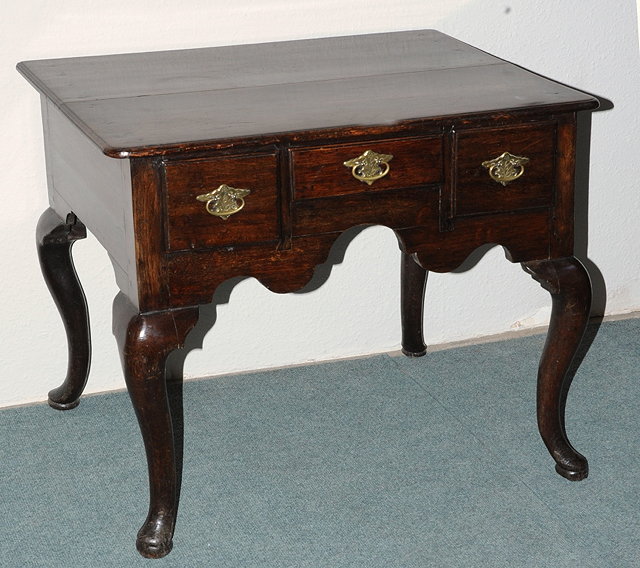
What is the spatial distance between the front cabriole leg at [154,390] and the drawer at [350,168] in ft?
0.87

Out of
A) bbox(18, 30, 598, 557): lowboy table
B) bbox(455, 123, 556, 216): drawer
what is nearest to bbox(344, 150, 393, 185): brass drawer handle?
bbox(18, 30, 598, 557): lowboy table

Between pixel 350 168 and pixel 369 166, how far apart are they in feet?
0.10

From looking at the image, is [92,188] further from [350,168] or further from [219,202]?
[350,168]

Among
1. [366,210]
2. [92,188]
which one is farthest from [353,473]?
[92,188]

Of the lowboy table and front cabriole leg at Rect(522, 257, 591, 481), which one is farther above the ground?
the lowboy table

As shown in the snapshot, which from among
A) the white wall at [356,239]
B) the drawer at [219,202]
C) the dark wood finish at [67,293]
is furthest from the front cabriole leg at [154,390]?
the white wall at [356,239]

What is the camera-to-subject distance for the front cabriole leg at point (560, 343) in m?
2.03

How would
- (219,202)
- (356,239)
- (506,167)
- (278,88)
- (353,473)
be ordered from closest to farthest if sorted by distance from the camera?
(219,202)
(506,167)
(278,88)
(353,473)
(356,239)

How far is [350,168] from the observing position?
1.83m

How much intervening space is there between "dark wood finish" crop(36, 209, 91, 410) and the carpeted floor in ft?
0.19

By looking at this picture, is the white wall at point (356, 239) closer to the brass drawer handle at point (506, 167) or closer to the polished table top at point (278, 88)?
the polished table top at point (278, 88)

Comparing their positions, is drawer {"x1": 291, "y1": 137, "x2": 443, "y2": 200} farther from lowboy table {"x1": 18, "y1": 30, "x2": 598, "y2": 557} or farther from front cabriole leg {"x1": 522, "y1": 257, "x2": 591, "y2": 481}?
front cabriole leg {"x1": 522, "y1": 257, "x2": 591, "y2": 481}

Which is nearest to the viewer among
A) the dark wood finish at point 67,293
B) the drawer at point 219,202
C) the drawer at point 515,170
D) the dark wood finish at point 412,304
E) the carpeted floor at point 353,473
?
the drawer at point 219,202

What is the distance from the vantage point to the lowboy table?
177cm
